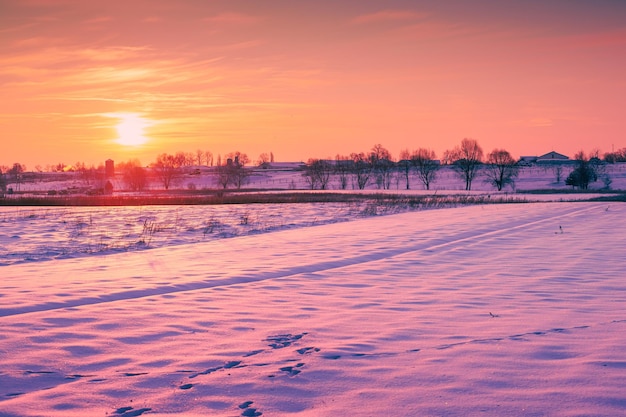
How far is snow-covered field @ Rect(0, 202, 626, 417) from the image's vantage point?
16.9 feet

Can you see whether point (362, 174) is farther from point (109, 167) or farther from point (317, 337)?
point (317, 337)

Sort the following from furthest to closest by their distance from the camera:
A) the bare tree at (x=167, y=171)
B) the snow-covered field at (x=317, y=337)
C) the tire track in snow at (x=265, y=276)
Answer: the bare tree at (x=167, y=171) → the tire track in snow at (x=265, y=276) → the snow-covered field at (x=317, y=337)

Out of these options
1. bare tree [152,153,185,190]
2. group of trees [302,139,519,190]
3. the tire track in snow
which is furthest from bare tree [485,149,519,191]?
the tire track in snow

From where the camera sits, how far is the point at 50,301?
364 inches

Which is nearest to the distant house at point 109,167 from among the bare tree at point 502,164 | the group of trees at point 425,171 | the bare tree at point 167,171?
the bare tree at point 167,171

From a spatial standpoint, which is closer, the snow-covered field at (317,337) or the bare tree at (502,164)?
the snow-covered field at (317,337)

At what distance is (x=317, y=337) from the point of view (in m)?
7.16

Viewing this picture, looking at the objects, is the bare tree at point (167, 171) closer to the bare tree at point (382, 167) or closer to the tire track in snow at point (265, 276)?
the bare tree at point (382, 167)

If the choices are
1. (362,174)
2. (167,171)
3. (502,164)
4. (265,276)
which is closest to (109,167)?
(167,171)

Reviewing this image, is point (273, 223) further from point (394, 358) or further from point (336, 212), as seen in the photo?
point (394, 358)

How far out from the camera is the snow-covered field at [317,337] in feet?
16.9

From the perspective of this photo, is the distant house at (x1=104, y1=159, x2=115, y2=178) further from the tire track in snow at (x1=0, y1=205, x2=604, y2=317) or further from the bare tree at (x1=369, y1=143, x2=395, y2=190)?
the tire track in snow at (x1=0, y1=205, x2=604, y2=317)

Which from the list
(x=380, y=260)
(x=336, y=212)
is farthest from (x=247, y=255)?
(x=336, y=212)

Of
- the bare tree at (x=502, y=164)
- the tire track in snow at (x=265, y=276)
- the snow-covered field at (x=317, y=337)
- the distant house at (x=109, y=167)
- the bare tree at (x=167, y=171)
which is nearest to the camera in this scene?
the snow-covered field at (x=317, y=337)
